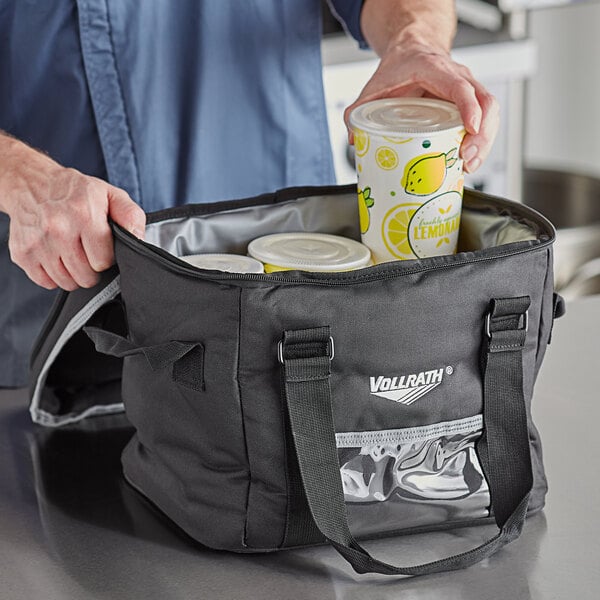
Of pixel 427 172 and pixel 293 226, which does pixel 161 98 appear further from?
pixel 427 172

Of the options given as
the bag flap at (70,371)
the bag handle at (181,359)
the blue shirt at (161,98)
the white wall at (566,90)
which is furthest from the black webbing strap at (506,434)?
the white wall at (566,90)

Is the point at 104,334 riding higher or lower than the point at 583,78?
higher

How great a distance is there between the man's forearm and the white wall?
6.67ft

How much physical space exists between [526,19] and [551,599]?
184 centimetres

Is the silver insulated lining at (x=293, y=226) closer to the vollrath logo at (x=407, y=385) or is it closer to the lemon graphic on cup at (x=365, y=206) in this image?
the lemon graphic on cup at (x=365, y=206)

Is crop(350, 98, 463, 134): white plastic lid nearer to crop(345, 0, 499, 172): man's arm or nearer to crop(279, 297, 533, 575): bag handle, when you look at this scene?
crop(345, 0, 499, 172): man's arm

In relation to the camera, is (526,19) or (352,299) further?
(526,19)

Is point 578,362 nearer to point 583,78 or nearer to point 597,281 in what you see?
point 597,281

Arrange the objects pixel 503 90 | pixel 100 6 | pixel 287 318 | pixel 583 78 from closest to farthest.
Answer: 1. pixel 287 318
2. pixel 100 6
3. pixel 503 90
4. pixel 583 78

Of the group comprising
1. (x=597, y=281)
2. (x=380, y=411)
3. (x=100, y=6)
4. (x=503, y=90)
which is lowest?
(x=597, y=281)

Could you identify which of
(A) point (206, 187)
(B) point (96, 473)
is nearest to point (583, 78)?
(A) point (206, 187)

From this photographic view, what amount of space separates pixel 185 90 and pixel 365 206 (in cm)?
37

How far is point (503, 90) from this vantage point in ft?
7.89

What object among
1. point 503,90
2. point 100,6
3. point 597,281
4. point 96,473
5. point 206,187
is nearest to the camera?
point 96,473
